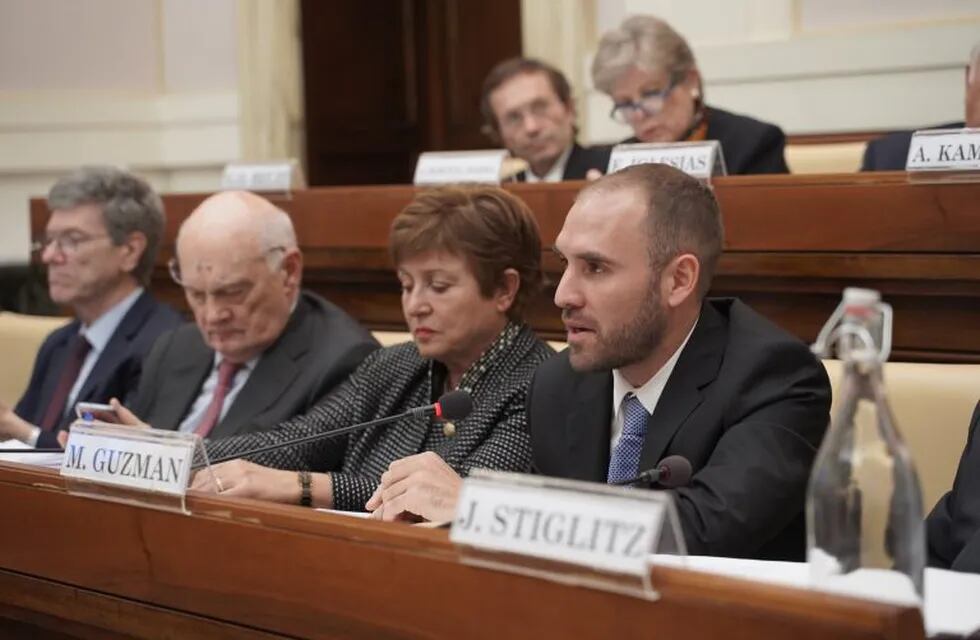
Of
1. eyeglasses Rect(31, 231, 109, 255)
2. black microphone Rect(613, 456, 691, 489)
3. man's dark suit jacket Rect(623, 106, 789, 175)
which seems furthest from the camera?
man's dark suit jacket Rect(623, 106, 789, 175)

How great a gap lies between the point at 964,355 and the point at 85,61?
4.72 m

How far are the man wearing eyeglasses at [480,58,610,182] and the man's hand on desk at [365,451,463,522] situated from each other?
8.16ft

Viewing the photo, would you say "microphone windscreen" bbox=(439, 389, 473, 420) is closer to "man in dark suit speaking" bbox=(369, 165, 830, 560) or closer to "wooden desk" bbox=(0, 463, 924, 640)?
"man in dark suit speaking" bbox=(369, 165, 830, 560)

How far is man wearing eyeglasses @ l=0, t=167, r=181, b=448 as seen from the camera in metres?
3.73

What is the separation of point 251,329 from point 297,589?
5.13 feet

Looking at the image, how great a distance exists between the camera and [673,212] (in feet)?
7.70

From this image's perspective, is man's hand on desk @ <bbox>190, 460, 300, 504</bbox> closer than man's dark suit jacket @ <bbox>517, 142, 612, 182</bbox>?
Yes

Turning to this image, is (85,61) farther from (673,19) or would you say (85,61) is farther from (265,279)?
(265,279)

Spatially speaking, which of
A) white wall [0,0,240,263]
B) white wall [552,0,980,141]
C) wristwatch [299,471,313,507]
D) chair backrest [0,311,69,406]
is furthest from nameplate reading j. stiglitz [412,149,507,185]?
white wall [0,0,240,263]

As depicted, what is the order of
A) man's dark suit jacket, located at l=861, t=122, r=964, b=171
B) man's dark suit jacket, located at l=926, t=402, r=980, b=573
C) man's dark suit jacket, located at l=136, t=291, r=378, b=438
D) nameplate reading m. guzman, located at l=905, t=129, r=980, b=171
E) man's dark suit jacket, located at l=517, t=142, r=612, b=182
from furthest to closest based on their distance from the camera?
man's dark suit jacket, located at l=517, t=142, r=612, b=182 → man's dark suit jacket, located at l=861, t=122, r=964, b=171 → man's dark suit jacket, located at l=136, t=291, r=378, b=438 → nameplate reading m. guzman, located at l=905, t=129, r=980, b=171 → man's dark suit jacket, located at l=926, t=402, r=980, b=573

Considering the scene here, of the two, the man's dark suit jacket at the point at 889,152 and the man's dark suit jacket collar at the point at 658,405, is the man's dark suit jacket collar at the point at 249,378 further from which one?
the man's dark suit jacket at the point at 889,152

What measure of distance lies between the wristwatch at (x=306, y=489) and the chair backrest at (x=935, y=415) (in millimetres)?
1013

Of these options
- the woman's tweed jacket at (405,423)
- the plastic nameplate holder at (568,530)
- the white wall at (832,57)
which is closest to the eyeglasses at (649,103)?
the white wall at (832,57)

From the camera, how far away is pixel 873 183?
3.05 metres
